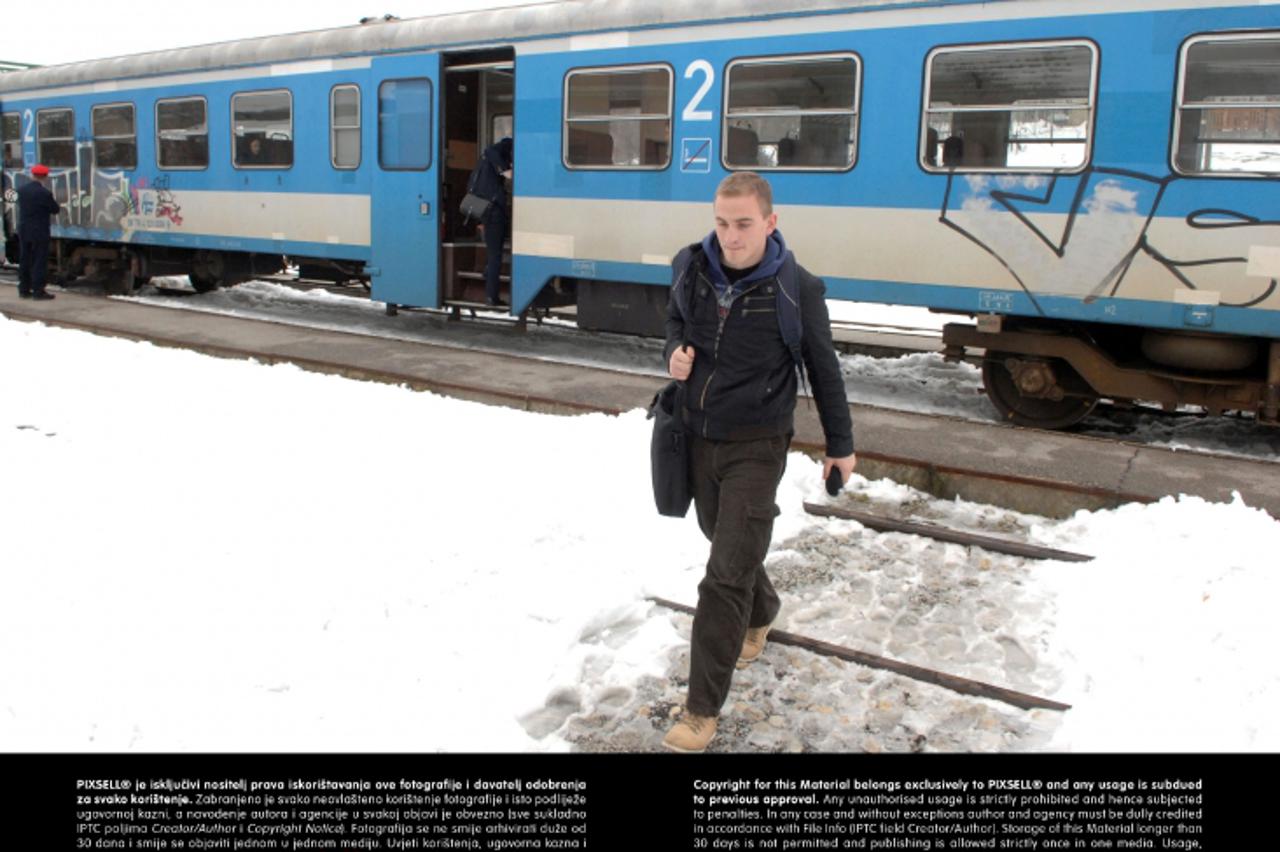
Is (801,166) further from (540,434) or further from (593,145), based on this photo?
(540,434)

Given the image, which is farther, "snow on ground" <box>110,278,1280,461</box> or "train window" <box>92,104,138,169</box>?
"train window" <box>92,104,138,169</box>

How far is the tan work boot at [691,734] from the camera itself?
139 inches

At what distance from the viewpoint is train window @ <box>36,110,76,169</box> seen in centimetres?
1598

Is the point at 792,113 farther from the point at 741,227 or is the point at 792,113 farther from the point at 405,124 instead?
the point at 741,227

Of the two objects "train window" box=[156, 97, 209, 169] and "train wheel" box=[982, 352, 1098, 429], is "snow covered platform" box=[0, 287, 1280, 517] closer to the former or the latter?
"train wheel" box=[982, 352, 1098, 429]

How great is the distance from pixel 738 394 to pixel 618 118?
22.9 ft

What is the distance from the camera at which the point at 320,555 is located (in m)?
4.64

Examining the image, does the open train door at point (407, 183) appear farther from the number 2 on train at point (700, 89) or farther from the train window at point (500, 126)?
the number 2 on train at point (700, 89)

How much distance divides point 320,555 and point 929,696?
2698 millimetres

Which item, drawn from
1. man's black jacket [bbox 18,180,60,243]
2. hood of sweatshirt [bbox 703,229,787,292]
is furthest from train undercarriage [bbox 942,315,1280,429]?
man's black jacket [bbox 18,180,60,243]

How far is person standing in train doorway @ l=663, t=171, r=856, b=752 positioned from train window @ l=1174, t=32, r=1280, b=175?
5.11 metres

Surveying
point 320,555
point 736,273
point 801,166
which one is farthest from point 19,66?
point 736,273

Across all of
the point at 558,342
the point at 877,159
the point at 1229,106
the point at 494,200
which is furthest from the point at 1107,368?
the point at 558,342

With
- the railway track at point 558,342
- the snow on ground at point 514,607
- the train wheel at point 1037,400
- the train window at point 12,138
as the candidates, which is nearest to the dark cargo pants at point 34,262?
the railway track at point 558,342
